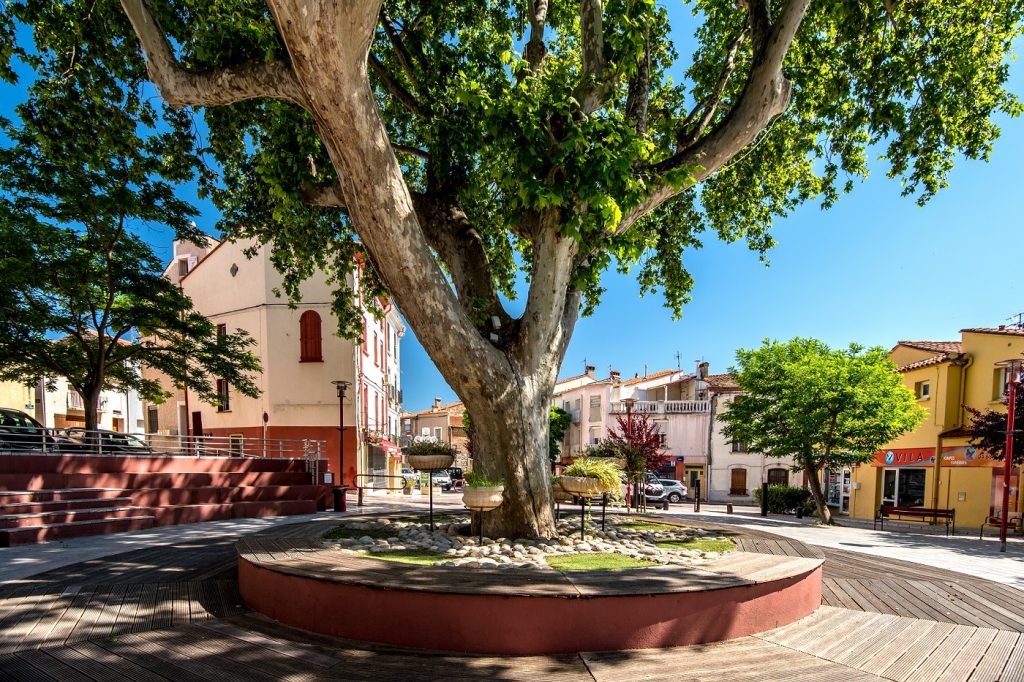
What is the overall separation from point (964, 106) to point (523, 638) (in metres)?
10.3

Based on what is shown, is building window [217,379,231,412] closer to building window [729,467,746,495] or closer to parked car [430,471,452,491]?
parked car [430,471,452,491]

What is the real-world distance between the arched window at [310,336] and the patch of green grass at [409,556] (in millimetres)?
19443

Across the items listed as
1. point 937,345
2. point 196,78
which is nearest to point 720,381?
point 937,345

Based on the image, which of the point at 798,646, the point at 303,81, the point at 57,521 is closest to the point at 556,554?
the point at 798,646

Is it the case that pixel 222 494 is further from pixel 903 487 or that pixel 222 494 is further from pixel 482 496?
pixel 903 487

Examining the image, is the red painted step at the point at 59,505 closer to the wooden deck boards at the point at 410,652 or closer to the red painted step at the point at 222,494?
the red painted step at the point at 222,494

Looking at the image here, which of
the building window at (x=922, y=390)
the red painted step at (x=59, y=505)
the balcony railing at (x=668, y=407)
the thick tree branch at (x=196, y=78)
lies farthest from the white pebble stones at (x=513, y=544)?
the balcony railing at (x=668, y=407)

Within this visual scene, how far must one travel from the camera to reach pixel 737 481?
3662cm

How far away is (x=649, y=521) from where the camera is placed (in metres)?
9.99

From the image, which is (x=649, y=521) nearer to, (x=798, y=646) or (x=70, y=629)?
(x=798, y=646)

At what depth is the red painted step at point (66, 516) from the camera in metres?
9.43

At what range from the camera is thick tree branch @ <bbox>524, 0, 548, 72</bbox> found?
26.7ft

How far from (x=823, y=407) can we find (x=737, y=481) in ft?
65.7

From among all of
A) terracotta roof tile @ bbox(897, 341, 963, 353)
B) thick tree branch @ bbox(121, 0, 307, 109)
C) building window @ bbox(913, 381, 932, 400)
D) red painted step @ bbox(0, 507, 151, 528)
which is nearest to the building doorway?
building window @ bbox(913, 381, 932, 400)
